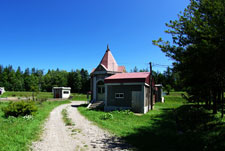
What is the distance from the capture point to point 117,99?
18062 mm

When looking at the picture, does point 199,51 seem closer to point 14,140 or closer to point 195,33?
point 195,33

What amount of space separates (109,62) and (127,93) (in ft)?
22.6

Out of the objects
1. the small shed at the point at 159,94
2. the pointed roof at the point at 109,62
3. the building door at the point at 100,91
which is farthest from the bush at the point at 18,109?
the small shed at the point at 159,94

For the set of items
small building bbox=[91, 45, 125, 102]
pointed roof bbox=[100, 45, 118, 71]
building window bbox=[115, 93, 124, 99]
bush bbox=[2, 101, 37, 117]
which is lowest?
bush bbox=[2, 101, 37, 117]

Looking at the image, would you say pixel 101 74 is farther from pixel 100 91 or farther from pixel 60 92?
pixel 60 92

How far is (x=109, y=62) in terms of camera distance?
22.5m

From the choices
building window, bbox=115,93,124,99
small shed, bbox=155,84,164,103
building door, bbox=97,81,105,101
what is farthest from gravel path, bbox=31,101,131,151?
small shed, bbox=155,84,164,103

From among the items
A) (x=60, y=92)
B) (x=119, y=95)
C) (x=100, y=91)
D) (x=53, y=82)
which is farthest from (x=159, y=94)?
(x=53, y=82)

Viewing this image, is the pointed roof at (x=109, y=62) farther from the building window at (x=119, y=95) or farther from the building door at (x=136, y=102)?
the building door at (x=136, y=102)

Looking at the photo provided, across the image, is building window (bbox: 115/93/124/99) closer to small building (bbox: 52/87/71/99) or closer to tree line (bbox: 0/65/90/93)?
small building (bbox: 52/87/71/99)

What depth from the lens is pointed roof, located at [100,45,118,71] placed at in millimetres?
22069

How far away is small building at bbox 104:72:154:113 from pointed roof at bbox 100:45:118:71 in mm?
3762

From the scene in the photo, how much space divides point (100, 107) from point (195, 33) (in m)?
15.9

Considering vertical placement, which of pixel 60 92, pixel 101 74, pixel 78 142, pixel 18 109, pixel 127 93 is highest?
pixel 101 74
